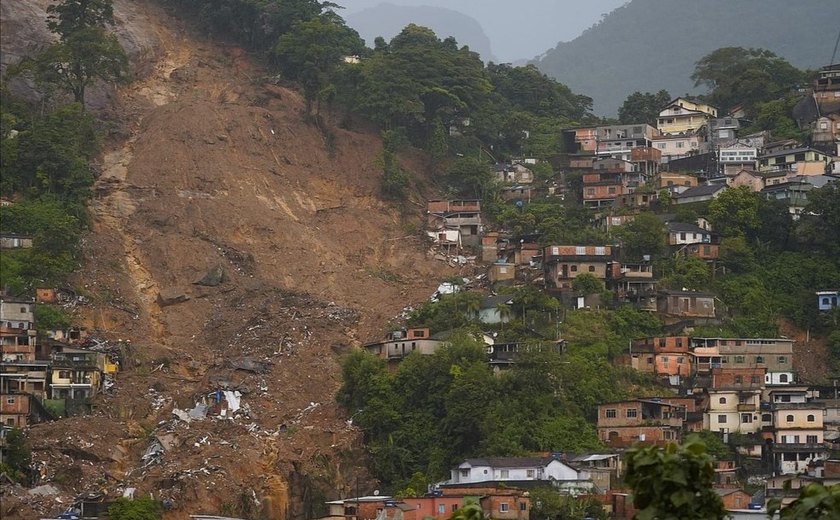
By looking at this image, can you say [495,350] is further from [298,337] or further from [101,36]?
[101,36]

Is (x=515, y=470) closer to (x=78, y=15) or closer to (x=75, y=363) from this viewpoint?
(x=75, y=363)

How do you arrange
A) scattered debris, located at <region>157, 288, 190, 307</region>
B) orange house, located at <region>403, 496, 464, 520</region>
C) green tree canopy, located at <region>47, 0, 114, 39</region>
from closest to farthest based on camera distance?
orange house, located at <region>403, 496, 464, 520</region> → scattered debris, located at <region>157, 288, 190, 307</region> → green tree canopy, located at <region>47, 0, 114, 39</region>

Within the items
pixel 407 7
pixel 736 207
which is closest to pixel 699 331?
pixel 736 207

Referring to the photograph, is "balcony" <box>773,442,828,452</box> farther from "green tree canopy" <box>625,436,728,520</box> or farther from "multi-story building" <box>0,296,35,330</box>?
"green tree canopy" <box>625,436,728,520</box>

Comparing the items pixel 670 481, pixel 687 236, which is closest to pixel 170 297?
pixel 687 236

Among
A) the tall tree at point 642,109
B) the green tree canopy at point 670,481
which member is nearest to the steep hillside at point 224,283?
the tall tree at point 642,109

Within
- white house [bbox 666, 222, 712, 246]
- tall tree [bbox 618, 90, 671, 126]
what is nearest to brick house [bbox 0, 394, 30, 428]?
white house [bbox 666, 222, 712, 246]
